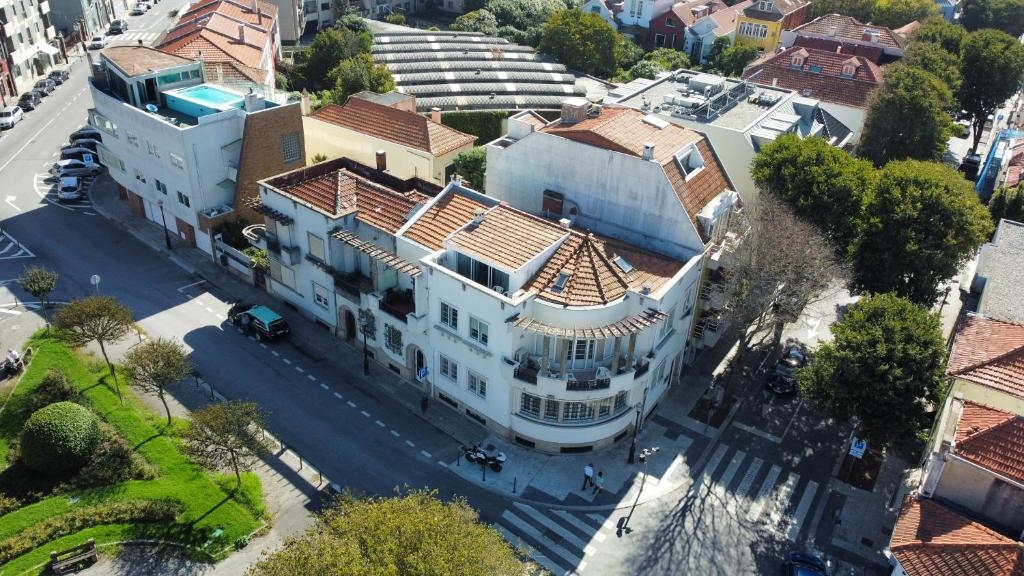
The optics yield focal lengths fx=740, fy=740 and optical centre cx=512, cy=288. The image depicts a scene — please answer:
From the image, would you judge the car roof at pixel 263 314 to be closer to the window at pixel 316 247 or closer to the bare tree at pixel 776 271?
the window at pixel 316 247

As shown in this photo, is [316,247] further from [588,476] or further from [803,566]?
[803,566]

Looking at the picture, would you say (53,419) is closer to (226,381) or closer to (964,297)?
(226,381)

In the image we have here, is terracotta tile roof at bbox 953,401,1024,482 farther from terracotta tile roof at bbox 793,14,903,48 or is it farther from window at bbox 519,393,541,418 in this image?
terracotta tile roof at bbox 793,14,903,48

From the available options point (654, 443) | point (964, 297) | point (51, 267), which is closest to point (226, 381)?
point (51, 267)

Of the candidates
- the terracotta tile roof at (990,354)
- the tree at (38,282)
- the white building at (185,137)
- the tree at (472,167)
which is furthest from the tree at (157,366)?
the terracotta tile roof at (990,354)

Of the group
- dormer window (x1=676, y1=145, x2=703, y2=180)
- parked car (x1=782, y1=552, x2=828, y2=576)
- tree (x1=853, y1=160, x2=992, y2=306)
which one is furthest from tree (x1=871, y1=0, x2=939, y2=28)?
parked car (x1=782, y1=552, x2=828, y2=576)

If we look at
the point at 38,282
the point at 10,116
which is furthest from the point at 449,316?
the point at 10,116
